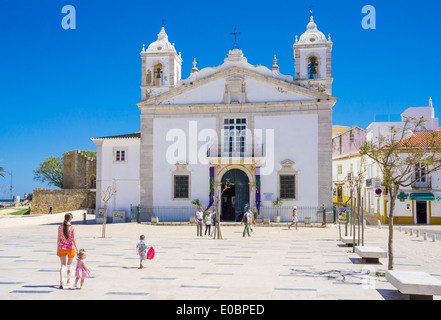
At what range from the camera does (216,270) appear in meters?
11.8

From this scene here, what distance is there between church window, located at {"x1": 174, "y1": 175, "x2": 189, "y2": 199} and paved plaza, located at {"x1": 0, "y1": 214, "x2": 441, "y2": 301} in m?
11.9

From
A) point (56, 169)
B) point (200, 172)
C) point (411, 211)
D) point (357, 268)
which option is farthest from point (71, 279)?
point (56, 169)

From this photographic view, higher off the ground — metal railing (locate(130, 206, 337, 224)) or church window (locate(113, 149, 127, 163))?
church window (locate(113, 149, 127, 163))

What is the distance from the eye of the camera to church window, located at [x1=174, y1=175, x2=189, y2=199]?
31.6 m

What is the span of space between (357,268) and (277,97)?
20013mm

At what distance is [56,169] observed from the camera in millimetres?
73750

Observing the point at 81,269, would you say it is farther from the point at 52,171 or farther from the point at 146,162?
the point at 52,171

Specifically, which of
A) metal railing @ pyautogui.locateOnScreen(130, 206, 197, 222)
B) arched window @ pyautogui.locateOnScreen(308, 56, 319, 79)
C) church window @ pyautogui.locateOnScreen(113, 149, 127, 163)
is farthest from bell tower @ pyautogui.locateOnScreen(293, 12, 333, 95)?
church window @ pyautogui.locateOnScreen(113, 149, 127, 163)

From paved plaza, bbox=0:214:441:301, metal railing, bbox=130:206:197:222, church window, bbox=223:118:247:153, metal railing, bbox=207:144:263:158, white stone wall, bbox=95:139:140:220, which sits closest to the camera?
paved plaza, bbox=0:214:441:301

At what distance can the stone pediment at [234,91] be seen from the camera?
101ft

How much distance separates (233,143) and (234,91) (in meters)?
3.52

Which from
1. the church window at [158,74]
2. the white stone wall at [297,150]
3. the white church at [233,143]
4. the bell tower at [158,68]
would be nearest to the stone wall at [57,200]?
the white church at [233,143]

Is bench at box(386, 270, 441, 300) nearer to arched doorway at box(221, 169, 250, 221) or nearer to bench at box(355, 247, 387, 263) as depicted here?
bench at box(355, 247, 387, 263)
